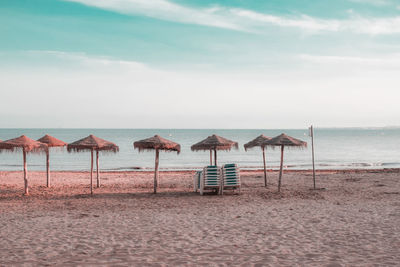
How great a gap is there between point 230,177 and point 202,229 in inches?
179

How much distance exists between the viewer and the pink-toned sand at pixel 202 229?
16.5ft

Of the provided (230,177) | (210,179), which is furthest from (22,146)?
(230,177)

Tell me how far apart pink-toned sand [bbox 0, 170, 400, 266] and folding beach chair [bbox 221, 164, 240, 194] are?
12.7 inches

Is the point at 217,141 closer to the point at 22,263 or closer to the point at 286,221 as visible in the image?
the point at 286,221

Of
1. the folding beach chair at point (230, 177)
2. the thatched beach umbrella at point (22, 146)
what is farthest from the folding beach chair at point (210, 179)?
the thatched beach umbrella at point (22, 146)

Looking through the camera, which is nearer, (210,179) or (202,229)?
(202,229)

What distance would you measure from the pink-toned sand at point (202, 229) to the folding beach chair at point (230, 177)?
0.32m

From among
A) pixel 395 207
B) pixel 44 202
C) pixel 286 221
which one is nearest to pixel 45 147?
pixel 44 202

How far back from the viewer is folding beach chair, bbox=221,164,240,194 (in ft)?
36.3

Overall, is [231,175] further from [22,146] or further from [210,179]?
[22,146]

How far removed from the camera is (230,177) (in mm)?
11133

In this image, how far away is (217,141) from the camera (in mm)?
11914

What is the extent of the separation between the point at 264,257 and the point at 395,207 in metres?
→ 5.23

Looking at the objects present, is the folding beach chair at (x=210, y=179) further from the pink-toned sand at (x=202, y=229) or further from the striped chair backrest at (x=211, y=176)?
the pink-toned sand at (x=202, y=229)
